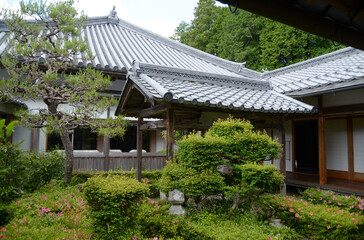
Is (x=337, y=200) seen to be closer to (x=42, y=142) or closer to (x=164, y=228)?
(x=164, y=228)

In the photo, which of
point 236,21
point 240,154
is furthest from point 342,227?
point 236,21

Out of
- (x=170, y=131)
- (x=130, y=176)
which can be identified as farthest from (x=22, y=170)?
(x=170, y=131)

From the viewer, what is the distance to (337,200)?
6258 mm

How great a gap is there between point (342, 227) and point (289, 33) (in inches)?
712

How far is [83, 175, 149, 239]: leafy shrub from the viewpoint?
3.96m

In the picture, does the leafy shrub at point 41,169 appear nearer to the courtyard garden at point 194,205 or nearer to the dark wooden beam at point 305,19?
the courtyard garden at point 194,205

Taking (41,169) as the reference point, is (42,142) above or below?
above

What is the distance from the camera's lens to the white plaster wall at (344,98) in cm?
788

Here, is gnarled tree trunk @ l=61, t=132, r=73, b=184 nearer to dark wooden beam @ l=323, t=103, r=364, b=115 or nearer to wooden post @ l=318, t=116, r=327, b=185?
wooden post @ l=318, t=116, r=327, b=185

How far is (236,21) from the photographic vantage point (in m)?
22.6

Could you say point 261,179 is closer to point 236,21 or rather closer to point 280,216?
point 280,216

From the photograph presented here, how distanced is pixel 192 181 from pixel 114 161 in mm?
5793

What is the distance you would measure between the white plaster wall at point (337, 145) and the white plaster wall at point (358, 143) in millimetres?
363

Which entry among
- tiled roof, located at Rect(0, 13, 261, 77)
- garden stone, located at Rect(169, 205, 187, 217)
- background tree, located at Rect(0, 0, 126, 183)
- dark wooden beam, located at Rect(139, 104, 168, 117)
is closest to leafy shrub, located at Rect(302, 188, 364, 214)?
garden stone, located at Rect(169, 205, 187, 217)
